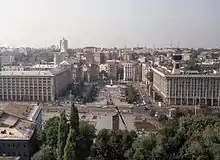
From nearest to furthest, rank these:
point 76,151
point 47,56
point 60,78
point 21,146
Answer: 1. point 76,151
2. point 21,146
3. point 60,78
4. point 47,56

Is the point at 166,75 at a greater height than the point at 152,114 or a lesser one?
greater

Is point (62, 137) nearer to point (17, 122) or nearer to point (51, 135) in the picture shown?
point (51, 135)

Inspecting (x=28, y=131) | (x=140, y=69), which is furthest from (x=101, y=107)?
(x=140, y=69)

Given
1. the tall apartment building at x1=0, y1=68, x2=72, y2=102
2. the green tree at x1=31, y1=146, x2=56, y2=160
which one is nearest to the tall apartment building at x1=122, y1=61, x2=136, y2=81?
the tall apartment building at x1=0, y1=68, x2=72, y2=102

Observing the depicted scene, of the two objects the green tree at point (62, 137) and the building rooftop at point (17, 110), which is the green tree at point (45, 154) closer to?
the green tree at point (62, 137)

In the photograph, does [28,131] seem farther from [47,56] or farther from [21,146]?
[47,56]

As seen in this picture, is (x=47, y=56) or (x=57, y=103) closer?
(x=57, y=103)

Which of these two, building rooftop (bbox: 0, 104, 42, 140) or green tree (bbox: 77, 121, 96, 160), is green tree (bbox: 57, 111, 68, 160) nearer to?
green tree (bbox: 77, 121, 96, 160)
